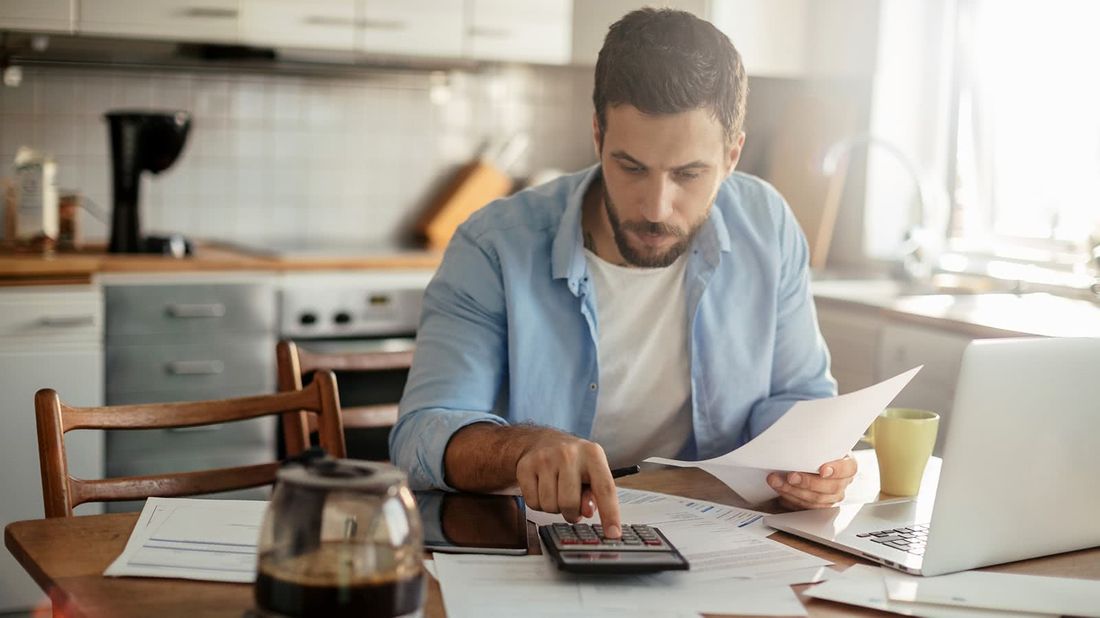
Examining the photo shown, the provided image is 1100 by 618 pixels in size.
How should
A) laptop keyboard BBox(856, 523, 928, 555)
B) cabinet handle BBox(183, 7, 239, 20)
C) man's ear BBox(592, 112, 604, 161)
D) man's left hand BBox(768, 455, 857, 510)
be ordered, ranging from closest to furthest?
1. laptop keyboard BBox(856, 523, 928, 555)
2. man's left hand BBox(768, 455, 857, 510)
3. man's ear BBox(592, 112, 604, 161)
4. cabinet handle BBox(183, 7, 239, 20)

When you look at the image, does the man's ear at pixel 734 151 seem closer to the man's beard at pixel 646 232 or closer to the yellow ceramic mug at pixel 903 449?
the man's beard at pixel 646 232

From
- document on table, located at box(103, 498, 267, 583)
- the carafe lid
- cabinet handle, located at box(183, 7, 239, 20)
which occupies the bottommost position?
document on table, located at box(103, 498, 267, 583)

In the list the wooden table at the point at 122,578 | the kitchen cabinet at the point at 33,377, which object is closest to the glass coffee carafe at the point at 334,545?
the wooden table at the point at 122,578

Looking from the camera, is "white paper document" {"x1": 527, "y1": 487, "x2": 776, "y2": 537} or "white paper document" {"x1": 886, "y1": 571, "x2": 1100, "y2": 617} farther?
"white paper document" {"x1": 527, "y1": 487, "x2": 776, "y2": 537}

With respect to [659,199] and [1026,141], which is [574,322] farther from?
[1026,141]

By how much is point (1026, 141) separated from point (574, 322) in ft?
7.61

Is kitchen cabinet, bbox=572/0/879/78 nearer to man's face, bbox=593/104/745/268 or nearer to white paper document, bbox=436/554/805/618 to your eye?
man's face, bbox=593/104/745/268

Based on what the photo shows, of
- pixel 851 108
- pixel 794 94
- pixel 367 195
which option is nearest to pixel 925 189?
pixel 851 108

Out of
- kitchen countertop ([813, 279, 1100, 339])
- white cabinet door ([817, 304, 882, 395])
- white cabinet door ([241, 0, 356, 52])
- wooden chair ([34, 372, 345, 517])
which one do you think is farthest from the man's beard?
white cabinet door ([241, 0, 356, 52])

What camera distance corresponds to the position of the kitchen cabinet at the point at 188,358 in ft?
9.92

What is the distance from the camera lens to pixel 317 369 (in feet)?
6.46

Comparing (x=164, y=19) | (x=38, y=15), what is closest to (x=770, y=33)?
(x=164, y=19)

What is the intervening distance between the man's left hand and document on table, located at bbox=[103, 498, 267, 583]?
0.58 meters

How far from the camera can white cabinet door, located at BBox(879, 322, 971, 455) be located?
8.87 feet
